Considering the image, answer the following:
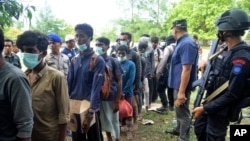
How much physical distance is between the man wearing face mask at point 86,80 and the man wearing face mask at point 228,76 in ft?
3.76

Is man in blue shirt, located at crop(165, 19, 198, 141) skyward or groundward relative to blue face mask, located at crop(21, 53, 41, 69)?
groundward

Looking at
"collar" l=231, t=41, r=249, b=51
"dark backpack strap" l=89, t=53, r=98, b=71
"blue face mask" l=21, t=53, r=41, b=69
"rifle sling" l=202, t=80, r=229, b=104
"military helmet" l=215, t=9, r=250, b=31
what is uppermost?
"military helmet" l=215, t=9, r=250, b=31

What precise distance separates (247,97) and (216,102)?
0.93ft

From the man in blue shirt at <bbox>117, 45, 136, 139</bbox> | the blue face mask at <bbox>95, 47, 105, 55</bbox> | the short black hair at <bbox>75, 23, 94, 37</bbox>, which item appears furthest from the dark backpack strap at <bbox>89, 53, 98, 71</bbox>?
the man in blue shirt at <bbox>117, 45, 136, 139</bbox>

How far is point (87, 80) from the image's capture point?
348 cm

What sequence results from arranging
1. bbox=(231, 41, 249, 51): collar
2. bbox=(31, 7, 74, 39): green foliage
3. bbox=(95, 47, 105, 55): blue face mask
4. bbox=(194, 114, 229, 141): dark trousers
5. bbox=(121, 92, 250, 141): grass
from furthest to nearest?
bbox=(31, 7, 74, 39): green foliage → bbox=(121, 92, 250, 141): grass → bbox=(95, 47, 105, 55): blue face mask → bbox=(194, 114, 229, 141): dark trousers → bbox=(231, 41, 249, 51): collar

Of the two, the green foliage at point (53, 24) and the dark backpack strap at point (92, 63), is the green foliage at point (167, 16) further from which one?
the dark backpack strap at point (92, 63)

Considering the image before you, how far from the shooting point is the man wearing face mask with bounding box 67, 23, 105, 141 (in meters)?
3.40

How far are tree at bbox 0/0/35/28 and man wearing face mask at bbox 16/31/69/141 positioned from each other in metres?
0.21

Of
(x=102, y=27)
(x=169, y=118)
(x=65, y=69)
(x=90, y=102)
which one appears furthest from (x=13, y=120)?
(x=102, y=27)

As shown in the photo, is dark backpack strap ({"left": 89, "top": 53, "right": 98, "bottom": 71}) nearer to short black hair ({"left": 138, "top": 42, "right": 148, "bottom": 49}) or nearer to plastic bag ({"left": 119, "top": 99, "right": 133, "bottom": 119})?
plastic bag ({"left": 119, "top": 99, "right": 133, "bottom": 119})

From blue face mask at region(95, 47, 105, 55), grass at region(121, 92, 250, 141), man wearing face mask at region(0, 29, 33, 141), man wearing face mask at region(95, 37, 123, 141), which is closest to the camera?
man wearing face mask at region(0, 29, 33, 141)

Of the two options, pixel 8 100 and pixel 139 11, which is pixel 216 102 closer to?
pixel 8 100

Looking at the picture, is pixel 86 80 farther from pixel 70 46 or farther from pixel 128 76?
pixel 70 46
